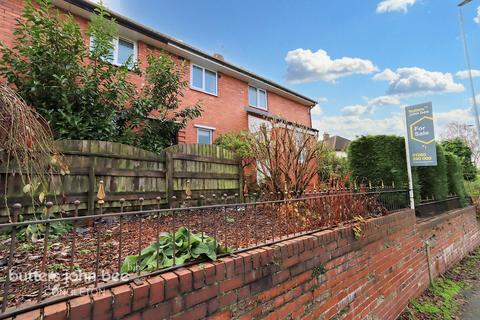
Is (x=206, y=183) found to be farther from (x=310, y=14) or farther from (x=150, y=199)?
(x=310, y=14)

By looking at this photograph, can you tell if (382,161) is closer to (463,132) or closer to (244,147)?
(244,147)

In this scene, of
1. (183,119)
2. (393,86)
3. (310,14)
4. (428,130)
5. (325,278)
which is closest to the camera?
(325,278)

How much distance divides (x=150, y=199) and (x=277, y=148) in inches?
112

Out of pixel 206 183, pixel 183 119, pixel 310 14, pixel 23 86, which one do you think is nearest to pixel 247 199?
A: pixel 206 183

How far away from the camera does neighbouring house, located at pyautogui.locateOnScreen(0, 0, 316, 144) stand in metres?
7.66

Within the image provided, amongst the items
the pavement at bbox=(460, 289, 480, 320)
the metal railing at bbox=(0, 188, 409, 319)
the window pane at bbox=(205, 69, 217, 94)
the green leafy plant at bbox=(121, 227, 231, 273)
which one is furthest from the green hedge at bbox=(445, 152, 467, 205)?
the green leafy plant at bbox=(121, 227, 231, 273)

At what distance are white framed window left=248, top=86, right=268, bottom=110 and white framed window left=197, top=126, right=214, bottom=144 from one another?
11.0 feet

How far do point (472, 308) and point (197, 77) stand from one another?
35.0 feet

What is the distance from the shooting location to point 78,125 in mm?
5332

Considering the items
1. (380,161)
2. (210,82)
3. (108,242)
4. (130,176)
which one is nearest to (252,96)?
(210,82)

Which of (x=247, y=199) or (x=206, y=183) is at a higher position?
(x=206, y=183)

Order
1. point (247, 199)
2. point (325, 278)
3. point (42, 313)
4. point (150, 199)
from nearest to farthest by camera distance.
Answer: point (42, 313) → point (325, 278) → point (150, 199) → point (247, 199)

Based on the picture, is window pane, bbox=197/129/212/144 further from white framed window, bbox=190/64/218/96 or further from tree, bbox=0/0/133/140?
tree, bbox=0/0/133/140

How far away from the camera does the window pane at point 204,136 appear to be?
10.4 m
